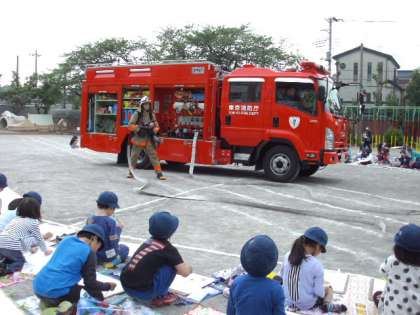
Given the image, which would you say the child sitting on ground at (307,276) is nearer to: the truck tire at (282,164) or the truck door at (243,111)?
the truck tire at (282,164)

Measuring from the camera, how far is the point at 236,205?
29.9 ft

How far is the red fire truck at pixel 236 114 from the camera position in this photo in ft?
38.6

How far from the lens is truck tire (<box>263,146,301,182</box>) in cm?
1201

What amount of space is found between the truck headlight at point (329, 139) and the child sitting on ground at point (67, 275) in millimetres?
8557

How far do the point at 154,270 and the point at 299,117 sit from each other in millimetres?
8130

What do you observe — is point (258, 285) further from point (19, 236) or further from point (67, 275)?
point (19, 236)

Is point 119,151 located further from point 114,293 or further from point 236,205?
point 114,293

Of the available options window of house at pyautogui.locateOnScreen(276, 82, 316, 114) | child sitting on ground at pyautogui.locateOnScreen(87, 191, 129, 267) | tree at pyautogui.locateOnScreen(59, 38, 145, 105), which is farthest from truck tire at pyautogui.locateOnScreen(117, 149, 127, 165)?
tree at pyautogui.locateOnScreen(59, 38, 145, 105)

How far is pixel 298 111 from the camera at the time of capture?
11.8 metres

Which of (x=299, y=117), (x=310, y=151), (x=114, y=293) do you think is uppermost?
(x=299, y=117)

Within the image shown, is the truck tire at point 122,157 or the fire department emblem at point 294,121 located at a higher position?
the fire department emblem at point 294,121


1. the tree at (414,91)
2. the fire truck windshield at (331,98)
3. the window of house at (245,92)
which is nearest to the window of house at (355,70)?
the tree at (414,91)

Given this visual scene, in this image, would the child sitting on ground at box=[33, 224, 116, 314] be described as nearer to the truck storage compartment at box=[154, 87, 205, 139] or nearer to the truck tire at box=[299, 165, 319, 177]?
the truck storage compartment at box=[154, 87, 205, 139]

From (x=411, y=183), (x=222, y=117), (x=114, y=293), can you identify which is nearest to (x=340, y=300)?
(x=114, y=293)
